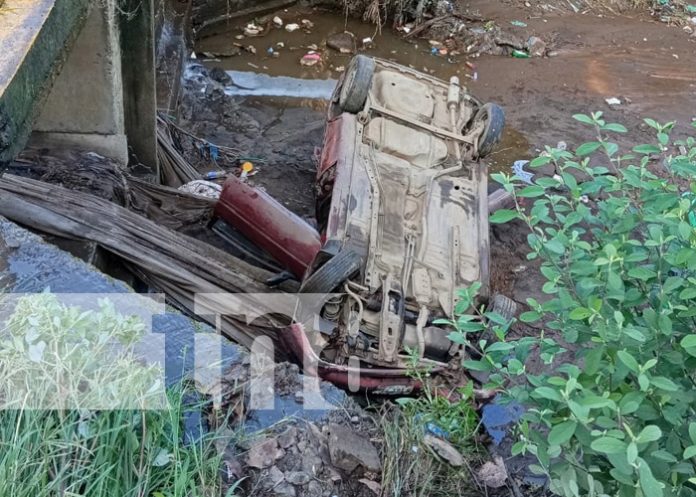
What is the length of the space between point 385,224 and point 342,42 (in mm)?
5385

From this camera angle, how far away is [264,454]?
2.40m

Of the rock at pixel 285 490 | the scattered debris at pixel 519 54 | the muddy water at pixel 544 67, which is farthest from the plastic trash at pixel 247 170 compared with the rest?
the rock at pixel 285 490

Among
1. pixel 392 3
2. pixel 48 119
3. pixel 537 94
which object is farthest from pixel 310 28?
pixel 48 119

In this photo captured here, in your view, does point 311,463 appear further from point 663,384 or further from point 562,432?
point 663,384

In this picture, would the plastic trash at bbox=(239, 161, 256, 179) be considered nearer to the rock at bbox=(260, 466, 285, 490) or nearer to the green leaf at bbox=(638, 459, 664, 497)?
the rock at bbox=(260, 466, 285, 490)

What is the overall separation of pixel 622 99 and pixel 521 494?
7.45m

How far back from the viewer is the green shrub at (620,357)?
5.87 feet

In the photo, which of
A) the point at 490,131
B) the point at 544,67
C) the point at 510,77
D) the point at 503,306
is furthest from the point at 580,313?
the point at 544,67

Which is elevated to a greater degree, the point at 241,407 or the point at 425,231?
the point at 241,407

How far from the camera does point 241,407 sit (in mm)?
2527

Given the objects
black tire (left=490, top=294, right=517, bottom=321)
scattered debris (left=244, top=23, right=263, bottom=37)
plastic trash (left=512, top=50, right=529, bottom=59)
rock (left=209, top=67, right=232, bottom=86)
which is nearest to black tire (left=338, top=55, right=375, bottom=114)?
black tire (left=490, top=294, right=517, bottom=321)

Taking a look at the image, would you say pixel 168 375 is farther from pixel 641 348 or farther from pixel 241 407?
pixel 641 348

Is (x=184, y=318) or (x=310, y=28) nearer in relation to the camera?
(x=184, y=318)

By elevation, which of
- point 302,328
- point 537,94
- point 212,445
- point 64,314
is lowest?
point 537,94
